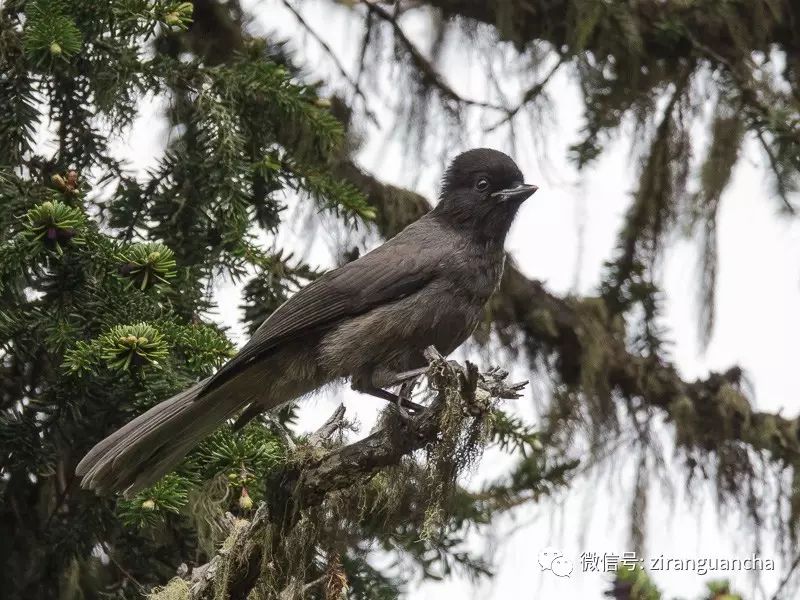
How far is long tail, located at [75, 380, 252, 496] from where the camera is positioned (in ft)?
13.3

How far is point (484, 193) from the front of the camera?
516 cm

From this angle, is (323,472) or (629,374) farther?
(629,374)

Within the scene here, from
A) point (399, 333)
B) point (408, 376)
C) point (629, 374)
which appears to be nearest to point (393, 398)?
point (408, 376)

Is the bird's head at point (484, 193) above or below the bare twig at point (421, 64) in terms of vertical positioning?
below

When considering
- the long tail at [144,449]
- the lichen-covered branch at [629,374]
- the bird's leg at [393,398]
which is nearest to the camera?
the bird's leg at [393,398]

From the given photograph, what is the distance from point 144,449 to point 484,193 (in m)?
1.90

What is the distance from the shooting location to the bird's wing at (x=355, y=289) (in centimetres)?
456

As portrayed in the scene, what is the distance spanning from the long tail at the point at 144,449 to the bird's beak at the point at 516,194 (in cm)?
159

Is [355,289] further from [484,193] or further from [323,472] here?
[323,472]

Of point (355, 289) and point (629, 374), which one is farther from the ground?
point (629, 374)

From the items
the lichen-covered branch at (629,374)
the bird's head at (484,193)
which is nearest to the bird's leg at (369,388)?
the bird's head at (484,193)

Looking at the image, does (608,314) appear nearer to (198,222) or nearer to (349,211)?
(349,211)

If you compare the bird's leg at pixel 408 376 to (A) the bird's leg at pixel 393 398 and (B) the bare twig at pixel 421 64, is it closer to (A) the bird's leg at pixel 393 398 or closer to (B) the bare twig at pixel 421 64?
(A) the bird's leg at pixel 393 398

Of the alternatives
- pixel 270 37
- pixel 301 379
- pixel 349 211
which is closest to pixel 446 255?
pixel 349 211
